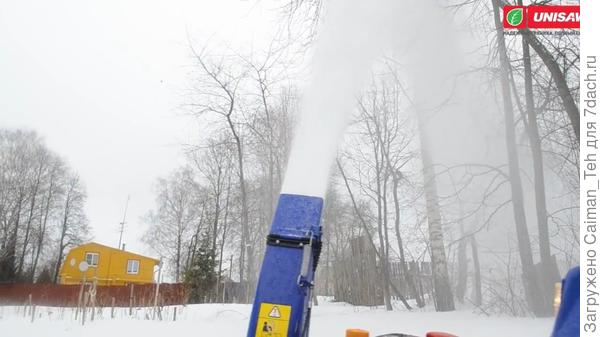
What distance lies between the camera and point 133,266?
111 ft

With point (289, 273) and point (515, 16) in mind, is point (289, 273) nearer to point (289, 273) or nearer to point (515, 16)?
point (289, 273)

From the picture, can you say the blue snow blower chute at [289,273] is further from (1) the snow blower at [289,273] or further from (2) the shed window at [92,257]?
(2) the shed window at [92,257]

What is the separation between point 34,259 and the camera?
34.9m

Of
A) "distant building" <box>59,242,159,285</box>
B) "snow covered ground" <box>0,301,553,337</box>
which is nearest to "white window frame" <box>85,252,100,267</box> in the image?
"distant building" <box>59,242,159,285</box>

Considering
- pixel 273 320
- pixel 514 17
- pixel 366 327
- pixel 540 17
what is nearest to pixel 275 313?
pixel 273 320

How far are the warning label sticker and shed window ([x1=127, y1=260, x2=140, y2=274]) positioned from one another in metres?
34.8

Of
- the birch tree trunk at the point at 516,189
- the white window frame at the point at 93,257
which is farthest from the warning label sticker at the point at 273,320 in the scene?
A: the white window frame at the point at 93,257

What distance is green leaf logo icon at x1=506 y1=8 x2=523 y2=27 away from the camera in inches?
249

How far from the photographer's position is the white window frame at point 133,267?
3366cm

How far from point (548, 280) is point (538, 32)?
139 inches

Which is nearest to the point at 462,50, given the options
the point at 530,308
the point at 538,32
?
the point at 538,32

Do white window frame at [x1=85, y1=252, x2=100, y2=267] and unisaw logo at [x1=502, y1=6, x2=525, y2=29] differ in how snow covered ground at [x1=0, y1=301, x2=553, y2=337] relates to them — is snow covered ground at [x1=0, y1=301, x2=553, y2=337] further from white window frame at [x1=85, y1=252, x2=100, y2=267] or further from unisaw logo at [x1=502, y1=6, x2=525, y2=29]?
white window frame at [x1=85, y1=252, x2=100, y2=267]

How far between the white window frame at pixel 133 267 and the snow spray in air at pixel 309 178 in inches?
1352

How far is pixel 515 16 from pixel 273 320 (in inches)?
246
